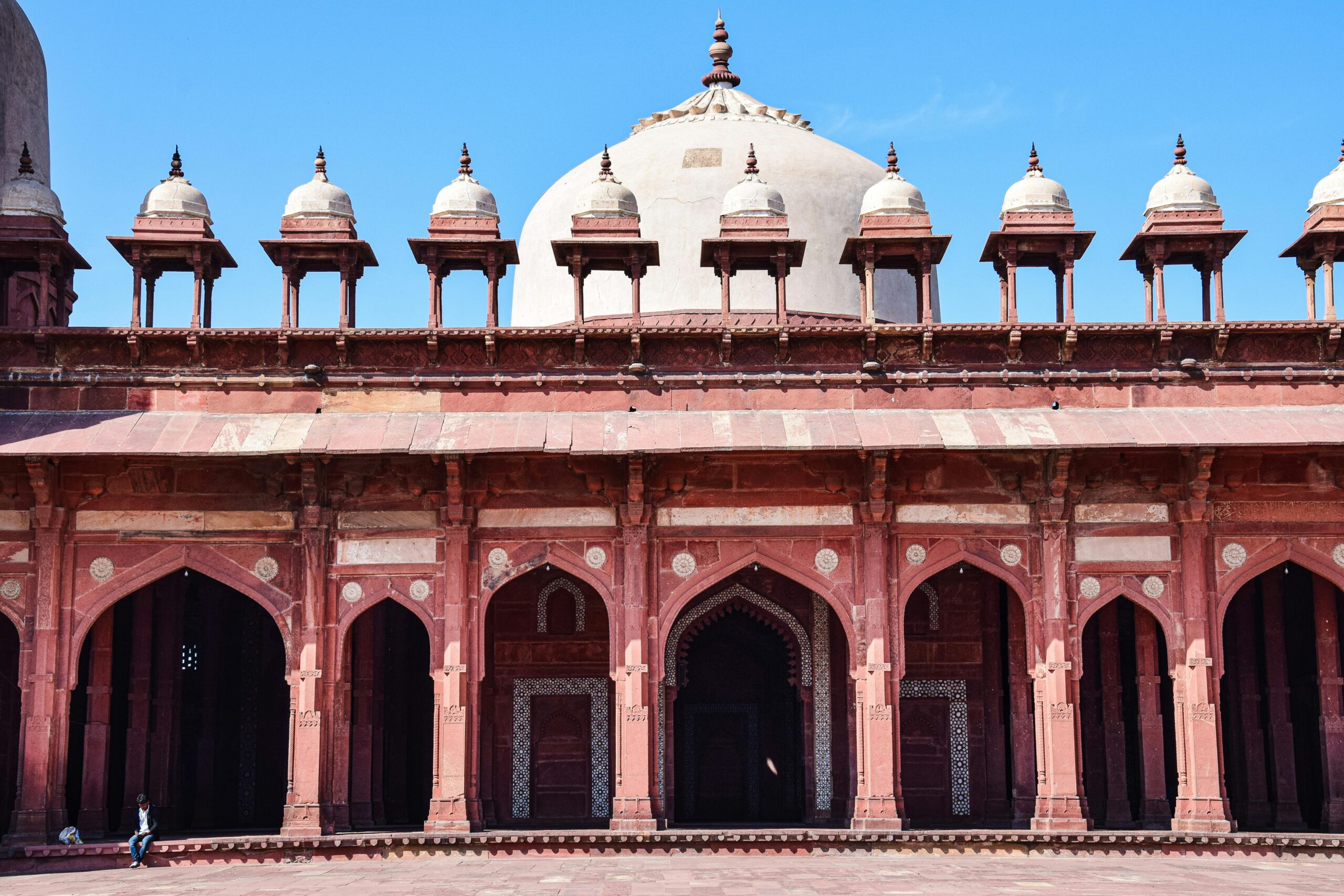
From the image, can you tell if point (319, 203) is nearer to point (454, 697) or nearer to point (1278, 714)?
A: point (454, 697)

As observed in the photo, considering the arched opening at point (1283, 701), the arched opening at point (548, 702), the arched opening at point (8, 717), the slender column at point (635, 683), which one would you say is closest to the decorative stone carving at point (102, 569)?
the arched opening at point (8, 717)

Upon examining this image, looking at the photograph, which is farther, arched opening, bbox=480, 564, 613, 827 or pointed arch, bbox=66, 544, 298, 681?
arched opening, bbox=480, 564, 613, 827

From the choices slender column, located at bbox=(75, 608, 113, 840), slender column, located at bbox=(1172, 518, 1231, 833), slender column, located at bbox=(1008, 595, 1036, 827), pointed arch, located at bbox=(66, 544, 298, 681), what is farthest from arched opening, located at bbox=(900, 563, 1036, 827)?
slender column, located at bbox=(75, 608, 113, 840)

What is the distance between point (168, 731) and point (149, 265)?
490 cm

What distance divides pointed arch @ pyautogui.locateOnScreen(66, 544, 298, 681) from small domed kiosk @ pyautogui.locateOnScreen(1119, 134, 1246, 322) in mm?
9259

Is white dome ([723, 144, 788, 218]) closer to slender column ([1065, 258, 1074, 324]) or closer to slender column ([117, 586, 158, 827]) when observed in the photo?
slender column ([1065, 258, 1074, 324])

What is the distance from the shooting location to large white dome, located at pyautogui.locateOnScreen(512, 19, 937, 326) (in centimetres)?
2112

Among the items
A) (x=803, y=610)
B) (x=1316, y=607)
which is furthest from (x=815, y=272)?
(x=1316, y=607)

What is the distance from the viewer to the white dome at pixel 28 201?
16719 mm

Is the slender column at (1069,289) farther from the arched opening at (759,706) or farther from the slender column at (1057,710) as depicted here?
the arched opening at (759,706)

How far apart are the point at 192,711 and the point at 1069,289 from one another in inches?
423

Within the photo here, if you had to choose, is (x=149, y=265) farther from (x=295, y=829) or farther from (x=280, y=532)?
(x=295, y=829)

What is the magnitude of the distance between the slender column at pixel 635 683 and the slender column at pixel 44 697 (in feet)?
17.4

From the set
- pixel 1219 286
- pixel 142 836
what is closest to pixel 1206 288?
pixel 1219 286
